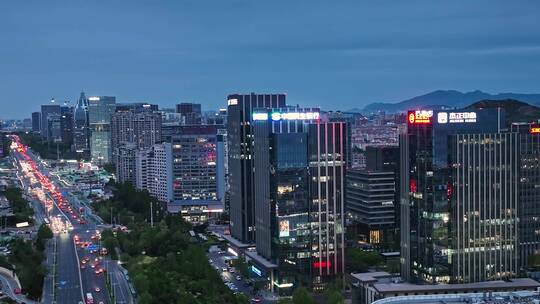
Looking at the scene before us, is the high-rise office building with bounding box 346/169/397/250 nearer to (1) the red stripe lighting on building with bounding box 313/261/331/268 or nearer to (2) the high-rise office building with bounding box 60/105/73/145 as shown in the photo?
(1) the red stripe lighting on building with bounding box 313/261/331/268

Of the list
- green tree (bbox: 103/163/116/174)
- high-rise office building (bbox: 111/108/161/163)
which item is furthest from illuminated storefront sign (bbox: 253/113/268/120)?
high-rise office building (bbox: 111/108/161/163)

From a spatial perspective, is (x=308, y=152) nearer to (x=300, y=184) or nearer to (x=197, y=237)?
(x=300, y=184)

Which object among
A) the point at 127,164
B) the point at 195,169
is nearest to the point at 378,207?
the point at 195,169

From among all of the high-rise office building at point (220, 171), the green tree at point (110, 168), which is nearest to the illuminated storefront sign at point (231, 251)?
the high-rise office building at point (220, 171)

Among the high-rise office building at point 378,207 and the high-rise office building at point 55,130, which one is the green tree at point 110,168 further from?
the high-rise office building at point 378,207

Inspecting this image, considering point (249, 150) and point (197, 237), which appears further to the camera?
point (197, 237)

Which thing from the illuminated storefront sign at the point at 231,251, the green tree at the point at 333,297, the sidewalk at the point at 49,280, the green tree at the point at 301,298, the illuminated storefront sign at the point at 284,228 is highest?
the illuminated storefront sign at the point at 284,228

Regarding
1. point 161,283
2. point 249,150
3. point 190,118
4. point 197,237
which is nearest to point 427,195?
point 161,283
